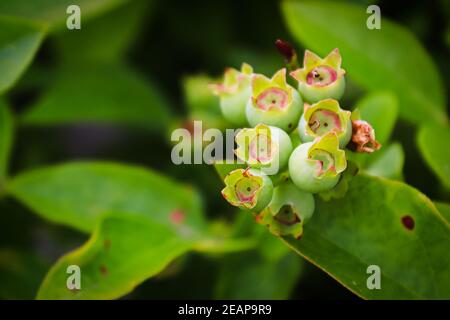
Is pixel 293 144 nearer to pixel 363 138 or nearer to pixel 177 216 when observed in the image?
pixel 363 138

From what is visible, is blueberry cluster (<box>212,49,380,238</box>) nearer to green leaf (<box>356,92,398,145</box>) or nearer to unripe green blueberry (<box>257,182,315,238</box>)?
unripe green blueberry (<box>257,182,315,238</box>)

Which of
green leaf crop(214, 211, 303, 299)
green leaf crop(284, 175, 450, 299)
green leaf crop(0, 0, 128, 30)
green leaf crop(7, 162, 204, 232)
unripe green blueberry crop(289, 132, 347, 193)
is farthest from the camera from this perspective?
green leaf crop(0, 0, 128, 30)

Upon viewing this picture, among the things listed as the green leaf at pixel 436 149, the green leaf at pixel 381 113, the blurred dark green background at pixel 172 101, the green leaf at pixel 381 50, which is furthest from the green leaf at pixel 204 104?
the green leaf at pixel 436 149

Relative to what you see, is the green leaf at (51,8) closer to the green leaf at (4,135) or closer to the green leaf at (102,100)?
the green leaf at (102,100)

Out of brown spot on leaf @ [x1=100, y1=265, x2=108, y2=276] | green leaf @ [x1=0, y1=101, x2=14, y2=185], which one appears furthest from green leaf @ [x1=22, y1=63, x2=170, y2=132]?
brown spot on leaf @ [x1=100, y1=265, x2=108, y2=276]
